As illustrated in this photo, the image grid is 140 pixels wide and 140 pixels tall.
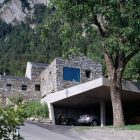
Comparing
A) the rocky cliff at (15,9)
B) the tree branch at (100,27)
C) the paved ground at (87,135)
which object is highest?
the rocky cliff at (15,9)

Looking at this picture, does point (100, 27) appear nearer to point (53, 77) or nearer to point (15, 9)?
point (53, 77)

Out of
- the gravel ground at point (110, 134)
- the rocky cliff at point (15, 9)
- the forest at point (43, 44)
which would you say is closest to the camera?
the gravel ground at point (110, 134)

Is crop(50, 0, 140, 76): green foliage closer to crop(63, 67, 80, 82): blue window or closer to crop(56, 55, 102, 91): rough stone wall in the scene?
crop(56, 55, 102, 91): rough stone wall

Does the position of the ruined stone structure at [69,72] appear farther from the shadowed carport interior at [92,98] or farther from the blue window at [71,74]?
the shadowed carport interior at [92,98]

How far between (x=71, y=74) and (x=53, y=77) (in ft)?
5.47

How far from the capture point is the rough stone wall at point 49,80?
43153mm

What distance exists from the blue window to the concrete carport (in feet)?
10.8

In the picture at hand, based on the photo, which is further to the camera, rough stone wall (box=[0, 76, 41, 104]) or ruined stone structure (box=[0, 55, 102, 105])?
rough stone wall (box=[0, 76, 41, 104])

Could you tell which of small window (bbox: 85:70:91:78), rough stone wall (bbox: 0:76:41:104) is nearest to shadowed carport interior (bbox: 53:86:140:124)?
small window (bbox: 85:70:91:78)

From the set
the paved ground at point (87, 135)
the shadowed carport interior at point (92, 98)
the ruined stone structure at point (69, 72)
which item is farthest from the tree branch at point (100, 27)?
the ruined stone structure at point (69, 72)

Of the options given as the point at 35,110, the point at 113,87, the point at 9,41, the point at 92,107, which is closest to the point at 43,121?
the point at 35,110

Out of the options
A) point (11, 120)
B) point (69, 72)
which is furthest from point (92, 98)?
point (11, 120)

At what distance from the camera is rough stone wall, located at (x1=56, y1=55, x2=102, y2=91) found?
140ft

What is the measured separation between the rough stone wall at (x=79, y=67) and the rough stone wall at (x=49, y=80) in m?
0.57
